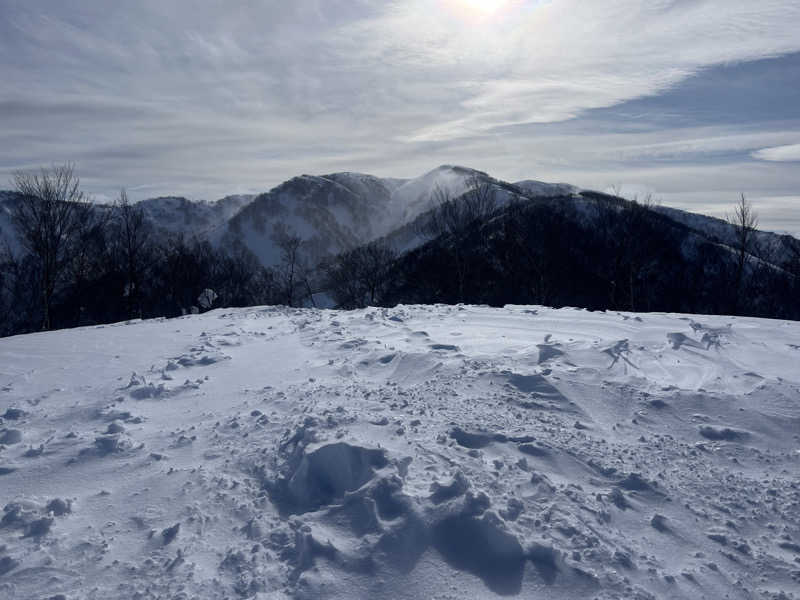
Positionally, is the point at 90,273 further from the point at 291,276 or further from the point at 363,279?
the point at 363,279

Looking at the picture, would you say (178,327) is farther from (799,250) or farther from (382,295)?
(799,250)

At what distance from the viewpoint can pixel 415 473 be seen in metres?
4.45

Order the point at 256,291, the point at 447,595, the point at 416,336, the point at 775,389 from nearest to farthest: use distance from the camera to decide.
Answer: the point at 447,595 → the point at 775,389 → the point at 416,336 → the point at 256,291

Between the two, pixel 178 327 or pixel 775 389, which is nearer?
pixel 775 389

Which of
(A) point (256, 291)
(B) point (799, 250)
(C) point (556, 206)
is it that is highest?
(C) point (556, 206)

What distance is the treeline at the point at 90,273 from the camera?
2250 centimetres

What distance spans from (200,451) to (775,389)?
6.57 metres

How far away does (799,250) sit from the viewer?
35.8 m

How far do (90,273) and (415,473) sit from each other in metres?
35.8

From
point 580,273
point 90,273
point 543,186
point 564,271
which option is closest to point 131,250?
point 90,273

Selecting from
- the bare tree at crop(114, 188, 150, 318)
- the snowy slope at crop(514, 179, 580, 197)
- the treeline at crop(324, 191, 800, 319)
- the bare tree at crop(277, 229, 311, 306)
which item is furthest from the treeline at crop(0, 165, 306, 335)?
the snowy slope at crop(514, 179, 580, 197)

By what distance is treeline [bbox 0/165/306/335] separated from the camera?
2250 centimetres

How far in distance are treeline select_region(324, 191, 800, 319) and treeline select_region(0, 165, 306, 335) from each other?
15492 mm

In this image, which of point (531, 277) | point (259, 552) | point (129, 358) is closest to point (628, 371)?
point (259, 552)
